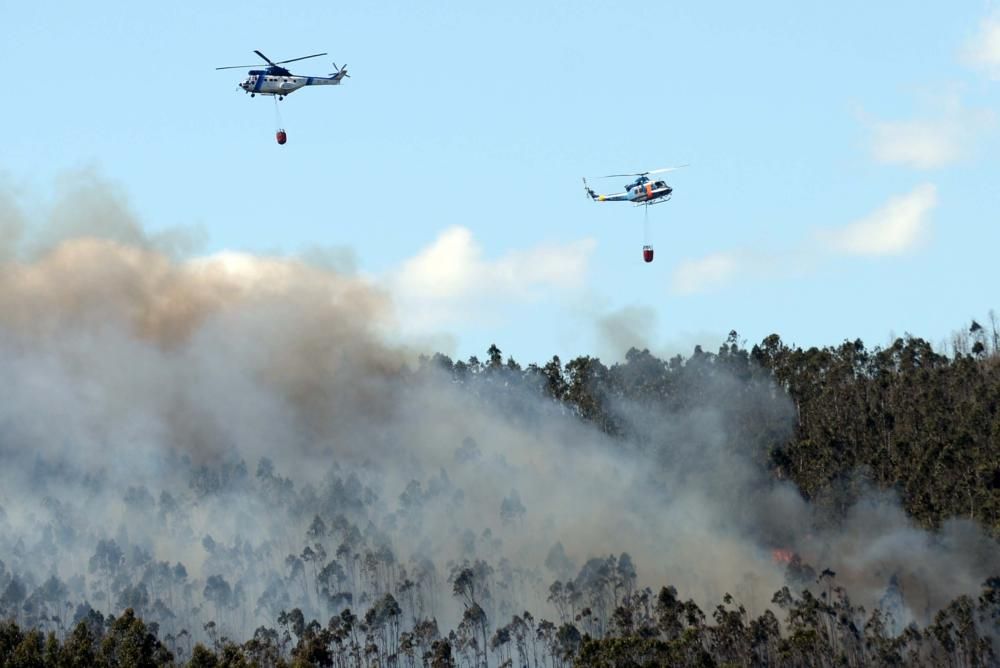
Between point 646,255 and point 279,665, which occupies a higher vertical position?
point 646,255

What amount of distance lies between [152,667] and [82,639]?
788cm

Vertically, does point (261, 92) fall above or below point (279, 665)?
above

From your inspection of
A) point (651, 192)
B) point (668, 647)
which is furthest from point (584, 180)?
point (668, 647)

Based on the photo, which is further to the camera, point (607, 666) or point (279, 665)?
point (607, 666)

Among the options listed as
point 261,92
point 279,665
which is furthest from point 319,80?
point 279,665

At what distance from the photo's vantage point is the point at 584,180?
187375 millimetres

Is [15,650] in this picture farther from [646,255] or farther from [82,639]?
[646,255]

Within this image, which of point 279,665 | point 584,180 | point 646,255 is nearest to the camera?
point 646,255

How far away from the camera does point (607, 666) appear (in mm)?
190500

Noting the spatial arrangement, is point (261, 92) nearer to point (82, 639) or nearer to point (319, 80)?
point (319, 80)

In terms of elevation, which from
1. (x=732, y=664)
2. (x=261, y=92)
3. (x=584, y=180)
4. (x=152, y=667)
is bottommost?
(x=732, y=664)

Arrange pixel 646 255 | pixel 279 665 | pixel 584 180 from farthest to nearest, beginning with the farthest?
1. pixel 584 180
2. pixel 279 665
3. pixel 646 255

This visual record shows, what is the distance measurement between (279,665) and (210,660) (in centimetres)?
819

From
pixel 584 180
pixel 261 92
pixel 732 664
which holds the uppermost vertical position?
pixel 261 92
